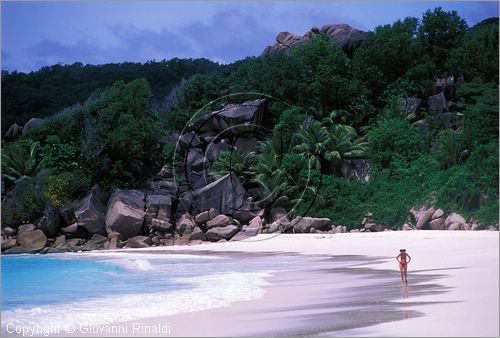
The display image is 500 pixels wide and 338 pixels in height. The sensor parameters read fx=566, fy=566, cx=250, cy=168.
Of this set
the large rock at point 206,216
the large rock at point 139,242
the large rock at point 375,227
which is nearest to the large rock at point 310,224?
the large rock at point 375,227

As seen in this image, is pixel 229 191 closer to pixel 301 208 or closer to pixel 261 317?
pixel 301 208

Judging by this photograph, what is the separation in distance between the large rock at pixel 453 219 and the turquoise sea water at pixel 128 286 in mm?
4924

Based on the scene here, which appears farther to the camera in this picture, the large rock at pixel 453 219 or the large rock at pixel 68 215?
the large rock at pixel 68 215

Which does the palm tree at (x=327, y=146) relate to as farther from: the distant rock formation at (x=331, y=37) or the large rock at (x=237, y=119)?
the distant rock formation at (x=331, y=37)

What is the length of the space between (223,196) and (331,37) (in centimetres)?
1595

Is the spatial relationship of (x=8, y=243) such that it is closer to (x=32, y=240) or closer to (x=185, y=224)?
(x=32, y=240)

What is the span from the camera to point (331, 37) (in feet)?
114

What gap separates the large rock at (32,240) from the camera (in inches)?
898

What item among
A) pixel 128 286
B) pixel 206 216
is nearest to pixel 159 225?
pixel 206 216

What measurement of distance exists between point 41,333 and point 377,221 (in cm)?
1486

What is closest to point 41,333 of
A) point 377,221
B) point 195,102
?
point 377,221

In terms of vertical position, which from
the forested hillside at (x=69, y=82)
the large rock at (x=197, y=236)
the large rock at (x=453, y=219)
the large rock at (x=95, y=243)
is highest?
the forested hillside at (x=69, y=82)

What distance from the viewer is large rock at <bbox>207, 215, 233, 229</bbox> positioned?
22.3m

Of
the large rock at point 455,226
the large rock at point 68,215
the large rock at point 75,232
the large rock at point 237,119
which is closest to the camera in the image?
the large rock at point 455,226
